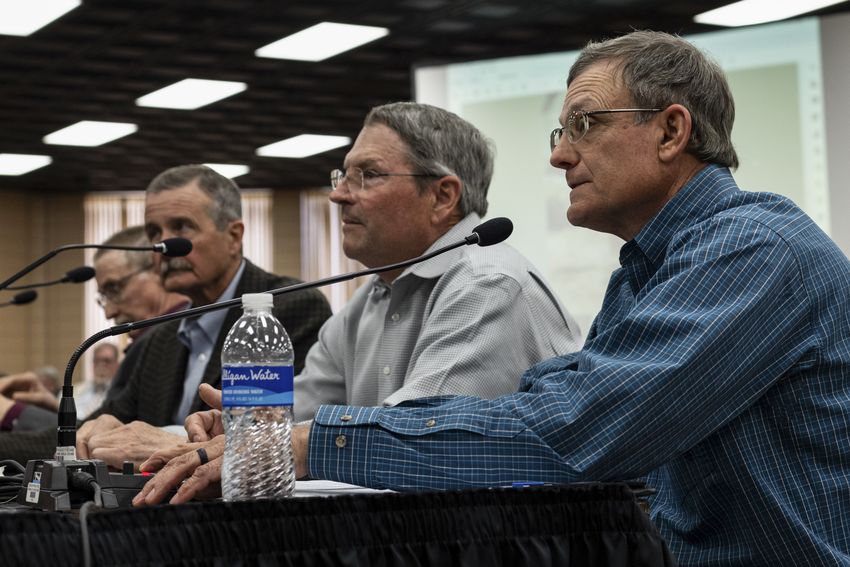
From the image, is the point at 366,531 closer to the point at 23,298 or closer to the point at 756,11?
the point at 23,298

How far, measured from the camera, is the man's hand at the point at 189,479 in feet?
4.09

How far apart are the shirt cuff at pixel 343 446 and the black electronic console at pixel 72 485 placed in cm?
23

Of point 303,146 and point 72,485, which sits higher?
point 303,146

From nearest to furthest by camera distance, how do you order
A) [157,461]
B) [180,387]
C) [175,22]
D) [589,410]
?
1. [589,410]
2. [157,461]
3. [180,387]
4. [175,22]

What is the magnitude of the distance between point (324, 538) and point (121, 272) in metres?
3.68

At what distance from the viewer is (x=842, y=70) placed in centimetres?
501

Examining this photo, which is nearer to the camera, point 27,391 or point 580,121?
point 580,121

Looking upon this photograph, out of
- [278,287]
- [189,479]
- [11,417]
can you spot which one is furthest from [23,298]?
[189,479]

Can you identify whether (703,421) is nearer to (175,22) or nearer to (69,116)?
(175,22)

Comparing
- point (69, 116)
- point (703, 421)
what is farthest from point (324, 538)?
point (69, 116)

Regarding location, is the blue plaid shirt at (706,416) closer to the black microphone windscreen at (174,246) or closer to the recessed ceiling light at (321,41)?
the black microphone windscreen at (174,246)

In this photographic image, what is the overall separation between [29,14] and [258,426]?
6109mm

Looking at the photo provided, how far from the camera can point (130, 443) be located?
2.07 metres

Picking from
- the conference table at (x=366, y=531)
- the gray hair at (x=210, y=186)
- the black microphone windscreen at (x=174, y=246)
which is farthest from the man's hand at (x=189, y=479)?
the gray hair at (x=210, y=186)
